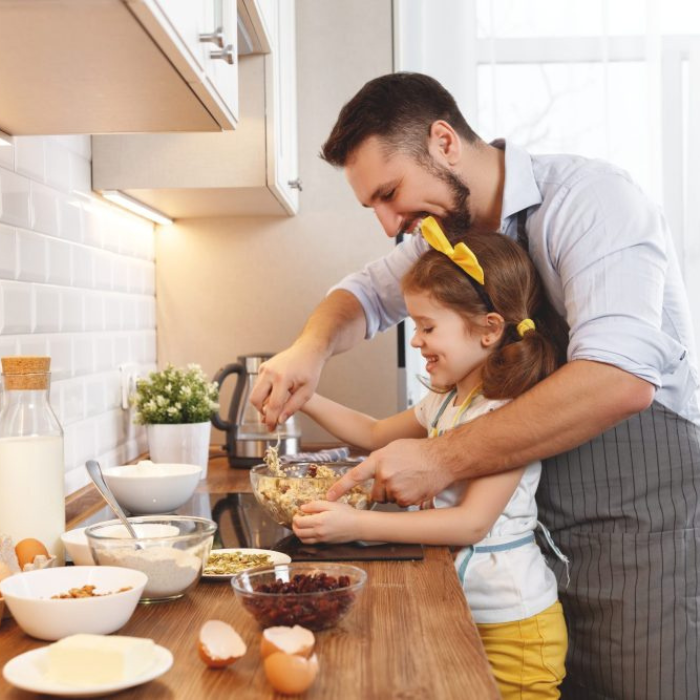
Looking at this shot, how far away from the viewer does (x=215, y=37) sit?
125cm

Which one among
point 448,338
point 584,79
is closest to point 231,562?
point 448,338

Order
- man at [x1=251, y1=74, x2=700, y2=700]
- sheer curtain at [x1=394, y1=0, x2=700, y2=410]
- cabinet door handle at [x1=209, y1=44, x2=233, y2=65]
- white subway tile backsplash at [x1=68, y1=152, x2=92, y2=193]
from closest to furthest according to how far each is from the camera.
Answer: cabinet door handle at [x1=209, y1=44, x2=233, y2=65] < man at [x1=251, y1=74, x2=700, y2=700] < white subway tile backsplash at [x1=68, y1=152, x2=92, y2=193] < sheer curtain at [x1=394, y1=0, x2=700, y2=410]

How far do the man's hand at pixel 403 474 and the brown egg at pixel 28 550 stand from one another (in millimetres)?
452

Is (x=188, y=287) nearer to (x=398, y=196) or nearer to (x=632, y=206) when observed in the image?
(x=398, y=196)

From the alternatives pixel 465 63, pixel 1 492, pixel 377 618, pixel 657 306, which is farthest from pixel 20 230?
pixel 465 63

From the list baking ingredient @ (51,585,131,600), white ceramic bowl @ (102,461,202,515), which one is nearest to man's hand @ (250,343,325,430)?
white ceramic bowl @ (102,461,202,515)

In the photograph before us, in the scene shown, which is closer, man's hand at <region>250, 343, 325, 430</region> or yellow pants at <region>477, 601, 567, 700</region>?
yellow pants at <region>477, 601, 567, 700</region>

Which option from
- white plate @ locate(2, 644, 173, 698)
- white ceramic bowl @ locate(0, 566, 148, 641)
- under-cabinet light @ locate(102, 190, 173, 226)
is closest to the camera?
white plate @ locate(2, 644, 173, 698)

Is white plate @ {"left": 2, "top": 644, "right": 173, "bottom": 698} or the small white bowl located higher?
the small white bowl

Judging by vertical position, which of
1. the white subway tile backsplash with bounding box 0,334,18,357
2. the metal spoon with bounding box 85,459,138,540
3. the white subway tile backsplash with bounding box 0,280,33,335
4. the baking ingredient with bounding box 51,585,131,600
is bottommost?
the baking ingredient with bounding box 51,585,131,600

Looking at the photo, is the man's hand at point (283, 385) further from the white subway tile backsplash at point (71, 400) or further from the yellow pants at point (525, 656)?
the yellow pants at point (525, 656)

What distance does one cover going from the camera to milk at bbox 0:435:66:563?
116 centimetres

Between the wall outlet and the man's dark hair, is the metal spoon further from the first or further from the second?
the wall outlet

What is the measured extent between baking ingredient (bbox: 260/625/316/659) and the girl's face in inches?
27.9
